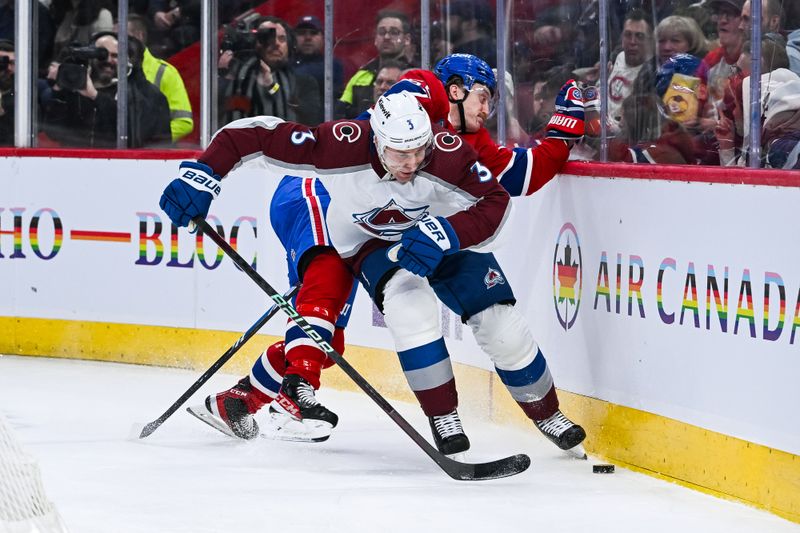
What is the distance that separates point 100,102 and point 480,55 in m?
1.95

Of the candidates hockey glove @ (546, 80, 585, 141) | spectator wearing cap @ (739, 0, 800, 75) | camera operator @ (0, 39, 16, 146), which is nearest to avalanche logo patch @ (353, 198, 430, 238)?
hockey glove @ (546, 80, 585, 141)

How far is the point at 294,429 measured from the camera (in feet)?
13.5

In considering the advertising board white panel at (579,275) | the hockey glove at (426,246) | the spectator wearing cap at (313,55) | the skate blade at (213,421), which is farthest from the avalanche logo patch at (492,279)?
the spectator wearing cap at (313,55)

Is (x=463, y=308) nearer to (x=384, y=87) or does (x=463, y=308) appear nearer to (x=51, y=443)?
(x=51, y=443)

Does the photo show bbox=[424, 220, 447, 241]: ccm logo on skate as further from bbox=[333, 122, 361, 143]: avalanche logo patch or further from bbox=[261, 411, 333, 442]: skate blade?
bbox=[261, 411, 333, 442]: skate blade

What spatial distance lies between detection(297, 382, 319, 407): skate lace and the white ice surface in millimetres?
161

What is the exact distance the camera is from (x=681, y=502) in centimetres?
352

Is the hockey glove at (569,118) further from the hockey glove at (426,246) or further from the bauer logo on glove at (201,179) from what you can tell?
the bauer logo on glove at (201,179)

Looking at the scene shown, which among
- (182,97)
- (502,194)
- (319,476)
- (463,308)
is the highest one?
(182,97)

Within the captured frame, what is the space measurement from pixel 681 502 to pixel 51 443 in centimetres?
186

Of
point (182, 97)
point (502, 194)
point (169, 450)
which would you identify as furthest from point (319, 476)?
point (182, 97)

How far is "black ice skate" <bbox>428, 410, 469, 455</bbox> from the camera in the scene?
391 centimetres

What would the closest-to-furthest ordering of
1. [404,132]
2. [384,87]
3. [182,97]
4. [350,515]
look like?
[350,515] → [404,132] → [384,87] → [182,97]

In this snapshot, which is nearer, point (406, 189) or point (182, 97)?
point (406, 189)
